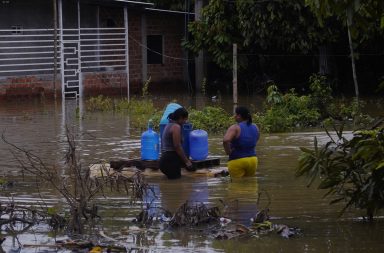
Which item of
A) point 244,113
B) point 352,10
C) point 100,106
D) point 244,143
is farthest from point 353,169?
point 100,106

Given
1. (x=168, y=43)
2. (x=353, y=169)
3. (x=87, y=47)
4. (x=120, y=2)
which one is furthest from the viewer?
(x=168, y=43)

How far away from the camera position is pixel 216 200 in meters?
11.9

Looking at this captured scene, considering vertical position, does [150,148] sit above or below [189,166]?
above

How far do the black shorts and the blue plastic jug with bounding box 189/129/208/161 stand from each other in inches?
23.2

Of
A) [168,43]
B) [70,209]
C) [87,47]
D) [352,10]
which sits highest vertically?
[168,43]

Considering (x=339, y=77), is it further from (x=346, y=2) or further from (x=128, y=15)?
(x=346, y=2)

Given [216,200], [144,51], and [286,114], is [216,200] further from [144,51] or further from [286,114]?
[144,51]

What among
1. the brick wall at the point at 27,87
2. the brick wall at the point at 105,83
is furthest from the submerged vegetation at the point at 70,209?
the brick wall at the point at 105,83

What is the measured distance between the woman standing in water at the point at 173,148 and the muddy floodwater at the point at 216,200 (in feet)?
0.57

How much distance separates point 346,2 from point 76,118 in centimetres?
1565

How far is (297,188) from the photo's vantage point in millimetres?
12664

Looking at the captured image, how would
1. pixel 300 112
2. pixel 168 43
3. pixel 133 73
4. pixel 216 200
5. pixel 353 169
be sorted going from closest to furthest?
pixel 353 169 → pixel 216 200 → pixel 300 112 → pixel 133 73 → pixel 168 43

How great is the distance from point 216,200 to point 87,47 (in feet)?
69.9

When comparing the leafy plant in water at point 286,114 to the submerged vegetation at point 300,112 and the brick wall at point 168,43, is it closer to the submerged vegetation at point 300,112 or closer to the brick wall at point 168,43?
the submerged vegetation at point 300,112
